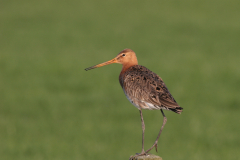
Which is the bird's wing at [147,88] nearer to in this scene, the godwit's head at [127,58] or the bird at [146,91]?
the bird at [146,91]

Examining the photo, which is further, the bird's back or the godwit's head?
the godwit's head

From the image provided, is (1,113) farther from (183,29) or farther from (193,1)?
(193,1)

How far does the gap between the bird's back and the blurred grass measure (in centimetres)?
695

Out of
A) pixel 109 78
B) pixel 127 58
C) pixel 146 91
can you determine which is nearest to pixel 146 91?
pixel 146 91

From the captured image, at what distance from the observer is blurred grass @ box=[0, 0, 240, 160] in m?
15.3

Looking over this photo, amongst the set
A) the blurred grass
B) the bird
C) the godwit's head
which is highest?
the blurred grass

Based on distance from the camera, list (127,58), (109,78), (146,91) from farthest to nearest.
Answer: (109,78), (127,58), (146,91)

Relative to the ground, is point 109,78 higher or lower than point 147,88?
higher

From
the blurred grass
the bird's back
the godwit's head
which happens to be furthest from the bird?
the blurred grass

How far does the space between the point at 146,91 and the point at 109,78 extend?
55.4ft

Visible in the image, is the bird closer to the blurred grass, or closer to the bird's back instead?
the bird's back

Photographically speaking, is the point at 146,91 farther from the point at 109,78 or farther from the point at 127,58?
the point at 109,78

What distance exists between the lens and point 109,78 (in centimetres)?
2355

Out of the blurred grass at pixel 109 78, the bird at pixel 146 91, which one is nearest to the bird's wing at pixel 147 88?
the bird at pixel 146 91
